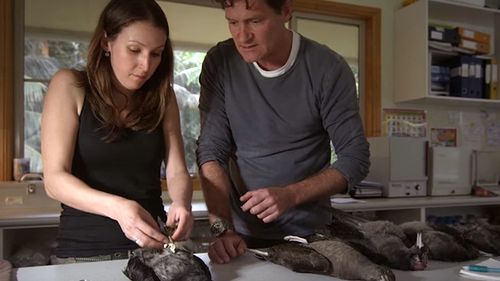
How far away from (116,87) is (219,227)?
0.45 m

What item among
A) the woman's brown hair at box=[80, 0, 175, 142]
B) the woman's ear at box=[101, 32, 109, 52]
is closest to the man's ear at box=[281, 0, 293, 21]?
the woman's brown hair at box=[80, 0, 175, 142]

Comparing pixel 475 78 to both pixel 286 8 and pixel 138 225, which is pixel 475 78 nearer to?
pixel 286 8

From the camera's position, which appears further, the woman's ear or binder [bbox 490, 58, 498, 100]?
binder [bbox 490, 58, 498, 100]

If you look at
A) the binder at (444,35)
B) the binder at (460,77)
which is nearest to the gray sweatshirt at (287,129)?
the binder at (444,35)

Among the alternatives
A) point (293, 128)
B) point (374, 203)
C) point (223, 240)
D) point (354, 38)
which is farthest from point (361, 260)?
point (354, 38)

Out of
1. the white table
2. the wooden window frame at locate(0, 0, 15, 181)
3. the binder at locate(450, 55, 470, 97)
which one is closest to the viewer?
the white table

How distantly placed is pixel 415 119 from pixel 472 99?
0.42m

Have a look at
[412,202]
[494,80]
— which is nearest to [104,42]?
[412,202]

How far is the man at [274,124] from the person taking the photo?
4.10 ft

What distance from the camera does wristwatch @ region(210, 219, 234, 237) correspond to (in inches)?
43.9

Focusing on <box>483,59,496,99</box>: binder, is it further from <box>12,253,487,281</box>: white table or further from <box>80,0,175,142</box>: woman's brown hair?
<box>80,0,175,142</box>: woman's brown hair

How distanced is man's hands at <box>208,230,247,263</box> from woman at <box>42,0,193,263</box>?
3.4 inches

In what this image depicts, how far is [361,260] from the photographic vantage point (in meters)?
0.82

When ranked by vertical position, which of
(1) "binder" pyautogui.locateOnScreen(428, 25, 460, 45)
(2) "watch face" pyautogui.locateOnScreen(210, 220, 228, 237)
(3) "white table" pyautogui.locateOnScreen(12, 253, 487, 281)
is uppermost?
(1) "binder" pyautogui.locateOnScreen(428, 25, 460, 45)
